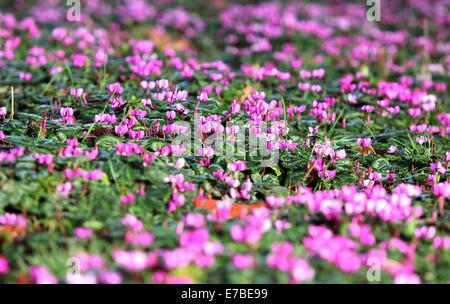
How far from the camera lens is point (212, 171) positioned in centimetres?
427

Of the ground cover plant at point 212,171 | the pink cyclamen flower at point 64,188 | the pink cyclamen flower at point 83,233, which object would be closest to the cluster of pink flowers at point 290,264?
the ground cover plant at point 212,171

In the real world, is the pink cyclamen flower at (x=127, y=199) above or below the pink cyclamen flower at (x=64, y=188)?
below

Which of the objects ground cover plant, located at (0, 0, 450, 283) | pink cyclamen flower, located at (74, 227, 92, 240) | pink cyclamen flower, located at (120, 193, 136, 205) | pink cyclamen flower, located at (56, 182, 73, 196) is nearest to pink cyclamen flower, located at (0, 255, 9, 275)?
ground cover plant, located at (0, 0, 450, 283)

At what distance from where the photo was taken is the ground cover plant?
3146mm

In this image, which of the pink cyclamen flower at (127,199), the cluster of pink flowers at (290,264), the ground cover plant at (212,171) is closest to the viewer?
the cluster of pink flowers at (290,264)

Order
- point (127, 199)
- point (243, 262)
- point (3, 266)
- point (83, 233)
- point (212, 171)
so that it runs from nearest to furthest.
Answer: point (243, 262), point (3, 266), point (83, 233), point (127, 199), point (212, 171)

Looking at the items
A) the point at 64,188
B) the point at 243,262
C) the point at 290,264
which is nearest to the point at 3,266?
the point at 64,188

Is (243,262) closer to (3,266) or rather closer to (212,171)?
(3,266)

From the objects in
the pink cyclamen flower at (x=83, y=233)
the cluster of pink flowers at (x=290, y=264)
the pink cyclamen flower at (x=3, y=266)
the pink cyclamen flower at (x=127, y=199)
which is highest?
the pink cyclamen flower at (x=127, y=199)

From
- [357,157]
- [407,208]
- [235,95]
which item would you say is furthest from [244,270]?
[235,95]

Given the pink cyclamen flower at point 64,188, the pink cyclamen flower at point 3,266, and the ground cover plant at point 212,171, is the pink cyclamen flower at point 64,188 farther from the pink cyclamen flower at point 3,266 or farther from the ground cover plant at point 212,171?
the pink cyclamen flower at point 3,266

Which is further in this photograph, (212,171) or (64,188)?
(212,171)

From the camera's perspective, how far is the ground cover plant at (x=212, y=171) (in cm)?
315

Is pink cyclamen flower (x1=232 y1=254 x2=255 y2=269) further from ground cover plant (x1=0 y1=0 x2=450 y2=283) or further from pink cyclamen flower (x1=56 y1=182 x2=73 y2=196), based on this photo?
pink cyclamen flower (x1=56 y1=182 x2=73 y2=196)
